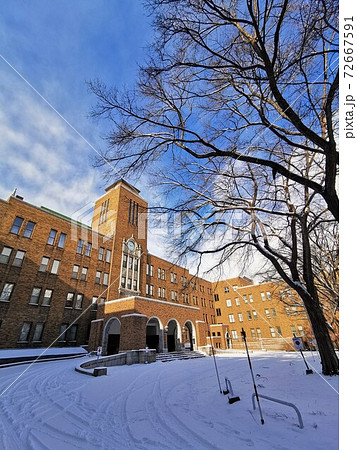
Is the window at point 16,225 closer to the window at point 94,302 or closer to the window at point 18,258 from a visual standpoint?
the window at point 18,258

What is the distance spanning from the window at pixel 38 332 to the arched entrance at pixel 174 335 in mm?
12317

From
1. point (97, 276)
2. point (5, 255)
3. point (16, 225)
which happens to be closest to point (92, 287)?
point (97, 276)

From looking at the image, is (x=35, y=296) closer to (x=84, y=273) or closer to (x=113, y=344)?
(x=84, y=273)

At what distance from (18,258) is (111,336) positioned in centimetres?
1212

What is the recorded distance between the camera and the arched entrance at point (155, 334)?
20.7 m

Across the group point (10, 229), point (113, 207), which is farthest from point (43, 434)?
point (113, 207)

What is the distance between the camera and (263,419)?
11.5 feet

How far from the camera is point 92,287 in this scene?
25.2 meters

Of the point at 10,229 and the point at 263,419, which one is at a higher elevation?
the point at 10,229

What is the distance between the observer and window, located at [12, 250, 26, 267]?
20.2 metres

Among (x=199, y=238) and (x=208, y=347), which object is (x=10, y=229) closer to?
(x=199, y=238)

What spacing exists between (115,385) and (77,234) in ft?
71.8

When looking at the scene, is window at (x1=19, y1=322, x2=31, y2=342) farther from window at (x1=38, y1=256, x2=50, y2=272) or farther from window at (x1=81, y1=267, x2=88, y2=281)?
window at (x1=81, y1=267, x2=88, y2=281)
